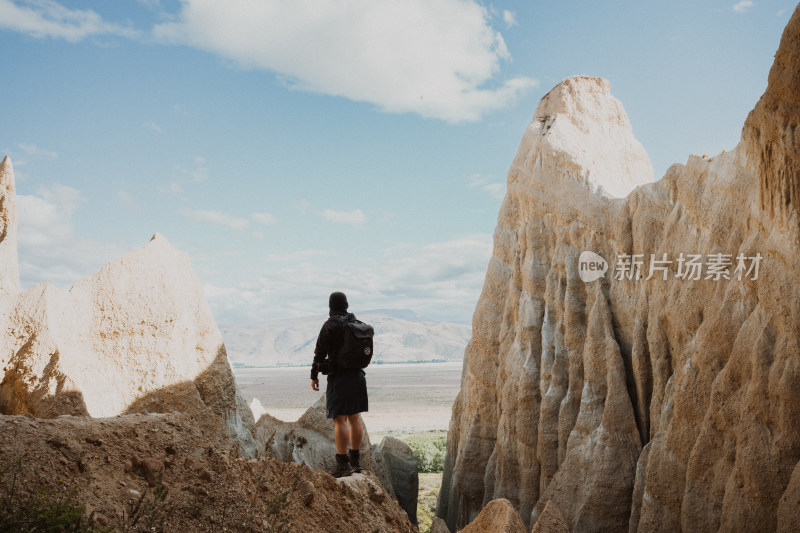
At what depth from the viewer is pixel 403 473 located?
45.1 feet

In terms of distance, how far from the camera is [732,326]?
7801 millimetres

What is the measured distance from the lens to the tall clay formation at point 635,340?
23.0 ft

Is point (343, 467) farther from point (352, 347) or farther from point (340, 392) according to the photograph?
point (352, 347)

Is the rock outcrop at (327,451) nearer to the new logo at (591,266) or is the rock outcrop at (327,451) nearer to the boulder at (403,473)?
the boulder at (403,473)

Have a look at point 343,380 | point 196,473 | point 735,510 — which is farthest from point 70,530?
point 735,510

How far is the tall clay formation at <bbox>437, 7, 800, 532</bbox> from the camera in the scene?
7.01 metres

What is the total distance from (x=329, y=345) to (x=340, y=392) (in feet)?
1.62

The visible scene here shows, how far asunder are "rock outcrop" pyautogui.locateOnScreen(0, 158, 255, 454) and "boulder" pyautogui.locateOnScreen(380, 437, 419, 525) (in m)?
4.85

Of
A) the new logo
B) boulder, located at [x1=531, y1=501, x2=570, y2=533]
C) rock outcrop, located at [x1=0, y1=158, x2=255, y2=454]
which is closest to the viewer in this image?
boulder, located at [x1=531, y1=501, x2=570, y2=533]

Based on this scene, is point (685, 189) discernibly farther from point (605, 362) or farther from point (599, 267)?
point (605, 362)

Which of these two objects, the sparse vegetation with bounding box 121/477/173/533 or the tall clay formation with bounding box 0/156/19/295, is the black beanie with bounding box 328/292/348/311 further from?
the tall clay formation with bounding box 0/156/19/295

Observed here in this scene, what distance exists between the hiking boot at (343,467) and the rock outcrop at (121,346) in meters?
3.02

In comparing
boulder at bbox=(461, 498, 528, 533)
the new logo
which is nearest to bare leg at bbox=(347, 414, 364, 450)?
boulder at bbox=(461, 498, 528, 533)

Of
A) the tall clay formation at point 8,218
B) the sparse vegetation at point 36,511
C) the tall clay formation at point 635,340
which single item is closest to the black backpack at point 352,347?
the sparse vegetation at point 36,511
